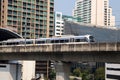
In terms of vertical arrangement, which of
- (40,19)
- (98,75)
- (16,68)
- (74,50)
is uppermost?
(40,19)

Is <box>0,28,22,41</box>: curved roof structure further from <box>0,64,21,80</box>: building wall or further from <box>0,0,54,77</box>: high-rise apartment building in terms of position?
<box>0,0,54,77</box>: high-rise apartment building

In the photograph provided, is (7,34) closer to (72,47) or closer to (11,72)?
(11,72)

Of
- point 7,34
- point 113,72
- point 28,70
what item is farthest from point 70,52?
point 28,70

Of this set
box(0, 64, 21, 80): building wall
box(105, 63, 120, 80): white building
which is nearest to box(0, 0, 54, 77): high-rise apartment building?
box(105, 63, 120, 80): white building

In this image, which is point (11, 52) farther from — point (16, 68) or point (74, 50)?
point (74, 50)

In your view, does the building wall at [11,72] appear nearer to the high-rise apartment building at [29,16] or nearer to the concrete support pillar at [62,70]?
the concrete support pillar at [62,70]

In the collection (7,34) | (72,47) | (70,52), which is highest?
(7,34)

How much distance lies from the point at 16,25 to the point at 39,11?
15.1 metres

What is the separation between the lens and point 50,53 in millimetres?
52719

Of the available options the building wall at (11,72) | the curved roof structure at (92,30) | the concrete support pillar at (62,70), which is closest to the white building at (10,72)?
the building wall at (11,72)

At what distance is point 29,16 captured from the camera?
6240 inches

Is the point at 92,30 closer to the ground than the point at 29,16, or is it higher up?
closer to the ground

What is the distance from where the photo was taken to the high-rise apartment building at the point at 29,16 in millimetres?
149125

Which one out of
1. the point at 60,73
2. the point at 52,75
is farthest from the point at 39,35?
the point at 60,73
